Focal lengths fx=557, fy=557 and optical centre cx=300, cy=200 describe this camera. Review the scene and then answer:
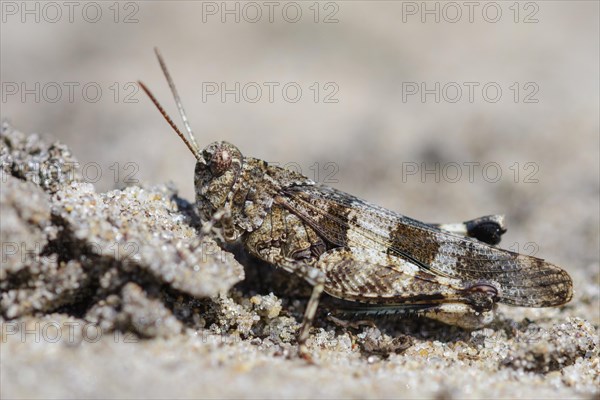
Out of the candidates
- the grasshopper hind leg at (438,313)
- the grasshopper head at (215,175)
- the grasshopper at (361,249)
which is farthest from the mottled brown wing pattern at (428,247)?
the grasshopper head at (215,175)

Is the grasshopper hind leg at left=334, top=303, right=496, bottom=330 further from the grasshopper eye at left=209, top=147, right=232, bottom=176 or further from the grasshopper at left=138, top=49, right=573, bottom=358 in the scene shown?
the grasshopper eye at left=209, top=147, right=232, bottom=176

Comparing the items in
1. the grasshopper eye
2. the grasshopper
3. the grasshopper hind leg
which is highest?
the grasshopper eye

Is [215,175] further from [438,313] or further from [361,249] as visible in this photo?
[438,313]

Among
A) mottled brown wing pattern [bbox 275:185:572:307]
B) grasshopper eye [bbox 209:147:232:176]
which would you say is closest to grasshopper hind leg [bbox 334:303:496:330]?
mottled brown wing pattern [bbox 275:185:572:307]

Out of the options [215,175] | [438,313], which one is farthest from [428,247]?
[215,175]

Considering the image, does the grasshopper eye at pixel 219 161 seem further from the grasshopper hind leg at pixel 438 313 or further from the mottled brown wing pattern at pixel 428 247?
the grasshopper hind leg at pixel 438 313

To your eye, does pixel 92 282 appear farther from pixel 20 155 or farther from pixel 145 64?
pixel 145 64

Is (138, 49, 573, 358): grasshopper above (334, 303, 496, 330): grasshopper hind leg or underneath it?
above
